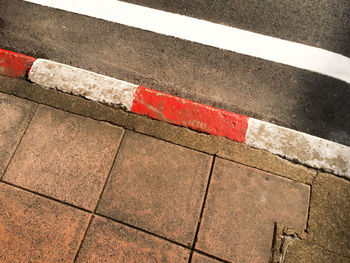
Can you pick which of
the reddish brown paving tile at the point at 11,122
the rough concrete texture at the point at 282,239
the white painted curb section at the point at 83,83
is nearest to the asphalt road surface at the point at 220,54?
the white painted curb section at the point at 83,83

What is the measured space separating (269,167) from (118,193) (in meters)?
1.34

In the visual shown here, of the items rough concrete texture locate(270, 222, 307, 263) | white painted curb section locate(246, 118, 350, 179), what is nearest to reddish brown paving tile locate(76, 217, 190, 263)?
rough concrete texture locate(270, 222, 307, 263)

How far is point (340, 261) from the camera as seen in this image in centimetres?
165

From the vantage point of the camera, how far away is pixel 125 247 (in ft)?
5.51

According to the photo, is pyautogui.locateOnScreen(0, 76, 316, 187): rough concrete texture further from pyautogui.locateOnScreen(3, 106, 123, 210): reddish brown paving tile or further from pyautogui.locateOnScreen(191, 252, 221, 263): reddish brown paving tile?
pyautogui.locateOnScreen(191, 252, 221, 263): reddish brown paving tile

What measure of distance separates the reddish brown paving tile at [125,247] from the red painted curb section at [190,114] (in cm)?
102

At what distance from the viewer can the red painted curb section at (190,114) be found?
1.99 metres

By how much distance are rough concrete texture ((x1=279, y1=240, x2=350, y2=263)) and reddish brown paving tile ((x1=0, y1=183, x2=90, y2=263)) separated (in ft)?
5.46

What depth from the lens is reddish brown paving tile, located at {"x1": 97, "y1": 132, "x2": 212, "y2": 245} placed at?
1.74 m

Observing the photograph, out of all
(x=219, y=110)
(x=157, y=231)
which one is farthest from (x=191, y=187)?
(x=219, y=110)

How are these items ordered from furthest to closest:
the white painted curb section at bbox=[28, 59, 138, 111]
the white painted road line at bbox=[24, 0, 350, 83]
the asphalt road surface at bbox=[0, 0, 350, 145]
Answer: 1. the white painted road line at bbox=[24, 0, 350, 83]
2. the asphalt road surface at bbox=[0, 0, 350, 145]
3. the white painted curb section at bbox=[28, 59, 138, 111]

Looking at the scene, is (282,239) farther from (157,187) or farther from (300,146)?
(157,187)

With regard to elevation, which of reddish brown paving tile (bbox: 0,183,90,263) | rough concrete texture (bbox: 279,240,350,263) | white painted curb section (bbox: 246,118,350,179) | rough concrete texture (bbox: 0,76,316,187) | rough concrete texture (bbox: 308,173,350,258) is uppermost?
white painted curb section (bbox: 246,118,350,179)

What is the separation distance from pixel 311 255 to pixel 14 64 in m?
3.32
